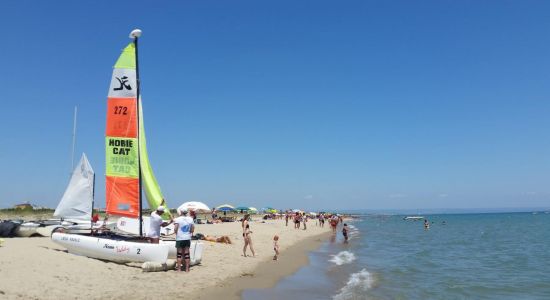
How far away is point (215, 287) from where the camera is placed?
11.2m

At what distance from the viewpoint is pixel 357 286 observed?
13625mm

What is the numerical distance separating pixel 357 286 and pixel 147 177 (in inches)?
306

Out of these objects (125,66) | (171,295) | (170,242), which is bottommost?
(171,295)

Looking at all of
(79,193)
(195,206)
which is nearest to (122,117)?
(79,193)

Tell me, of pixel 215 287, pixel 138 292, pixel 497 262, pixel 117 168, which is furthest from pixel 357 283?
pixel 497 262

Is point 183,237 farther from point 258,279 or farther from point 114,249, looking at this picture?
point 258,279

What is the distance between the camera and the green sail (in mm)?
14195

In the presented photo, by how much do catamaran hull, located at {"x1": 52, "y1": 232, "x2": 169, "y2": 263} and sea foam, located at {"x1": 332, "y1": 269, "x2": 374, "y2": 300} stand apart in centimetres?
525

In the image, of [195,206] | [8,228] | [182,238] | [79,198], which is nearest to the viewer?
[182,238]

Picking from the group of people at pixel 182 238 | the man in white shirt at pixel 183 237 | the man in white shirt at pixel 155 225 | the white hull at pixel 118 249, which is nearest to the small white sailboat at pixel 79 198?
the white hull at pixel 118 249

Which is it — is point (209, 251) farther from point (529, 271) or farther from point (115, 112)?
point (529, 271)

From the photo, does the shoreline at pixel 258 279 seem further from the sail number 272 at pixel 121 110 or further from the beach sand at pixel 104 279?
the sail number 272 at pixel 121 110

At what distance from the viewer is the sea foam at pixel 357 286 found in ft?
39.2

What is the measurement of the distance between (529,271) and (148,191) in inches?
681
